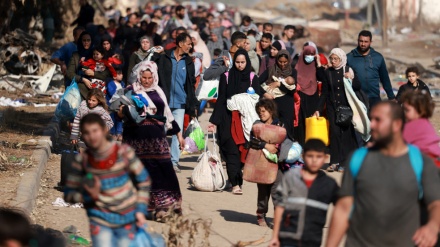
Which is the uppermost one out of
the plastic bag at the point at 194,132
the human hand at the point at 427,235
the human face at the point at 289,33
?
the human face at the point at 289,33

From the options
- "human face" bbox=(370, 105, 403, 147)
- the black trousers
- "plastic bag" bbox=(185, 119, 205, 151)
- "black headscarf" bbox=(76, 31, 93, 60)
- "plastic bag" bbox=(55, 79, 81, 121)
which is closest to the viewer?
"human face" bbox=(370, 105, 403, 147)

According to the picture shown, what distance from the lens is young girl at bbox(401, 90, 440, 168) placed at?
709 cm

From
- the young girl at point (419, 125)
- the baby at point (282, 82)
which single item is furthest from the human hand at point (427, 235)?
the baby at point (282, 82)

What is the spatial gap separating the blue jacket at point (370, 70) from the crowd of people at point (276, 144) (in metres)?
0.01

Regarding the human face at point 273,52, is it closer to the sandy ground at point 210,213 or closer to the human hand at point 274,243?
the sandy ground at point 210,213

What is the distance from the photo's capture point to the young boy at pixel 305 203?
709 centimetres

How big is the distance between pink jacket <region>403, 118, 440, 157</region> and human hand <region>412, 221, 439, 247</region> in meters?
1.02

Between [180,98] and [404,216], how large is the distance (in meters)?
7.82

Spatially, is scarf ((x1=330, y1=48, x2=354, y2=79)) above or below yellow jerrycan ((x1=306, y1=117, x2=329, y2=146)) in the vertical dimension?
above

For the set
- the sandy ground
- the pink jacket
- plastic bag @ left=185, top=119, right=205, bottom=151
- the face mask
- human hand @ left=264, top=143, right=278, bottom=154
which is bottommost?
the sandy ground

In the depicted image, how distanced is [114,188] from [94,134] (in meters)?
0.39

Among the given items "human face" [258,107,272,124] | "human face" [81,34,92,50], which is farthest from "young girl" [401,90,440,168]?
"human face" [81,34,92,50]

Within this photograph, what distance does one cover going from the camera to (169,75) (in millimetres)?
13758

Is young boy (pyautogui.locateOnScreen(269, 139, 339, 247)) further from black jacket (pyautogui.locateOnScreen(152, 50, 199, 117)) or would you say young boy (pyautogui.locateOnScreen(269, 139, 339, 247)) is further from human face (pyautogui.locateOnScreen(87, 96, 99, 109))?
black jacket (pyautogui.locateOnScreen(152, 50, 199, 117))
